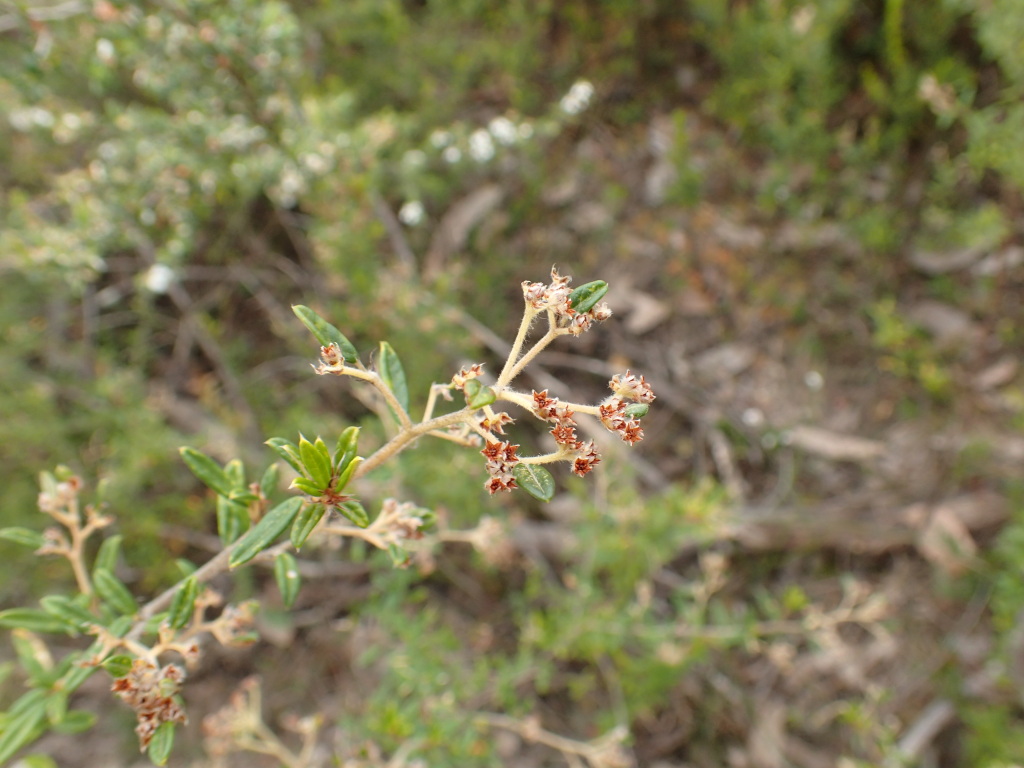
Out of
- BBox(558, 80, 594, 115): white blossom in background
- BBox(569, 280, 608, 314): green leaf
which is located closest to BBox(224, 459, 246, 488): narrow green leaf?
BBox(569, 280, 608, 314): green leaf

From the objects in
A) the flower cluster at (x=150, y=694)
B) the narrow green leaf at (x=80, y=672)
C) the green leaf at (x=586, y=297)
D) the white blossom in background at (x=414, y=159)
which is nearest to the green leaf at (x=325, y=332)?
the green leaf at (x=586, y=297)

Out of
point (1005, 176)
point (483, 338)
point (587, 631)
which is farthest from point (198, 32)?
point (1005, 176)

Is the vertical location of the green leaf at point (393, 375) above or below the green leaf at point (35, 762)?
above

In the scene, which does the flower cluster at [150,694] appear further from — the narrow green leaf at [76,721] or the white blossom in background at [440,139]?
the white blossom in background at [440,139]

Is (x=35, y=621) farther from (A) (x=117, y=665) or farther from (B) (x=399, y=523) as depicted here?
(B) (x=399, y=523)

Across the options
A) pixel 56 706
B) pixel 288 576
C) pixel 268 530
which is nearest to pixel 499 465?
pixel 268 530

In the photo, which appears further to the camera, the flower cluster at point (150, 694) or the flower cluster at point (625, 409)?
the flower cluster at point (150, 694)

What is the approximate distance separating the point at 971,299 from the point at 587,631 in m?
3.12

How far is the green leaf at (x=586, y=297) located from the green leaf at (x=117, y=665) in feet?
3.28

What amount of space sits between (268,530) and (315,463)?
22 centimetres

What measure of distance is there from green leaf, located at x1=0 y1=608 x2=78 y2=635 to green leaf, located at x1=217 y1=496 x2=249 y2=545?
36cm

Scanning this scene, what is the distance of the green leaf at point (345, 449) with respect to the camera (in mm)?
1092

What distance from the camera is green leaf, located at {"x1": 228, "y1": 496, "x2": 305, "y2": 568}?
114 centimetres

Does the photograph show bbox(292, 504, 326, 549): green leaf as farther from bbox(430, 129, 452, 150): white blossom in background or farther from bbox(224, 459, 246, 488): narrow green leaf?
bbox(430, 129, 452, 150): white blossom in background
